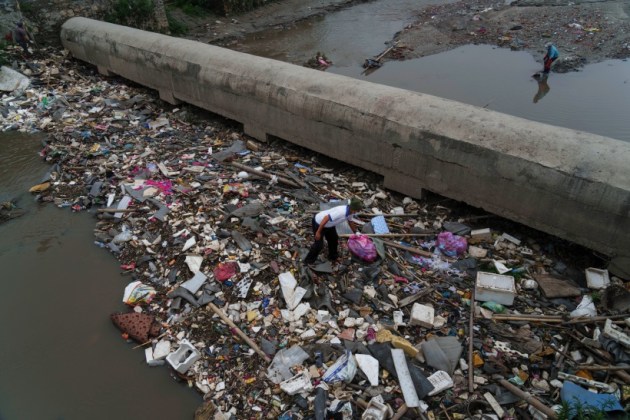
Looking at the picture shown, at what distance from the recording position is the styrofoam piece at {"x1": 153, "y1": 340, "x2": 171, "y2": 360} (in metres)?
4.26

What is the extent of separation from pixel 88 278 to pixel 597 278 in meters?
6.24

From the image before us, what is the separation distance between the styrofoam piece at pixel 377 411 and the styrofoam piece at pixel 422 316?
38.9 inches

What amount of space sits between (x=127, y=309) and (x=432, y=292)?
11.8ft

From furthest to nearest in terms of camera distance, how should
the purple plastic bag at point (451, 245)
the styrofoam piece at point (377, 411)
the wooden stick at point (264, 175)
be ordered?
1. the wooden stick at point (264, 175)
2. the purple plastic bag at point (451, 245)
3. the styrofoam piece at point (377, 411)

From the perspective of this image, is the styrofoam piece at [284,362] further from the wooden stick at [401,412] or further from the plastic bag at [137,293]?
the plastic bag at [137,293]

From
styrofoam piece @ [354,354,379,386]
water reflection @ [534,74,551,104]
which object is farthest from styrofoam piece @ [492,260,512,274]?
water reflection @ [534,74,551,104]

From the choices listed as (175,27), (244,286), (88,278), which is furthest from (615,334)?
(175,27)

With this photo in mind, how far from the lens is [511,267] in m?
4.98

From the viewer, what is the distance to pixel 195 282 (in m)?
4.89

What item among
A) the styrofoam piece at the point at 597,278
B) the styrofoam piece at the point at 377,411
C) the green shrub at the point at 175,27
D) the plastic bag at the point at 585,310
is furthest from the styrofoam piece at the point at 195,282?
the green shrub at the point at 175,27

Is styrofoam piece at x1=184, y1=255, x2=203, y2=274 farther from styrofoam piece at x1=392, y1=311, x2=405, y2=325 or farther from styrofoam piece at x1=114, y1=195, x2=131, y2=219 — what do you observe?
styrofoam piece at x1=392, y1=311, x2=405, y2=325

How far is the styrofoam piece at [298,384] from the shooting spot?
3752mm

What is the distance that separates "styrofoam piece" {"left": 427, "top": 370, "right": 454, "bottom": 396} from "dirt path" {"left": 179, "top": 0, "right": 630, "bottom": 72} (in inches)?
393

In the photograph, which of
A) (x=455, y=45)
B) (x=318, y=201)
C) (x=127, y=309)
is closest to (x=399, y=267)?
(x=318, y=201)
